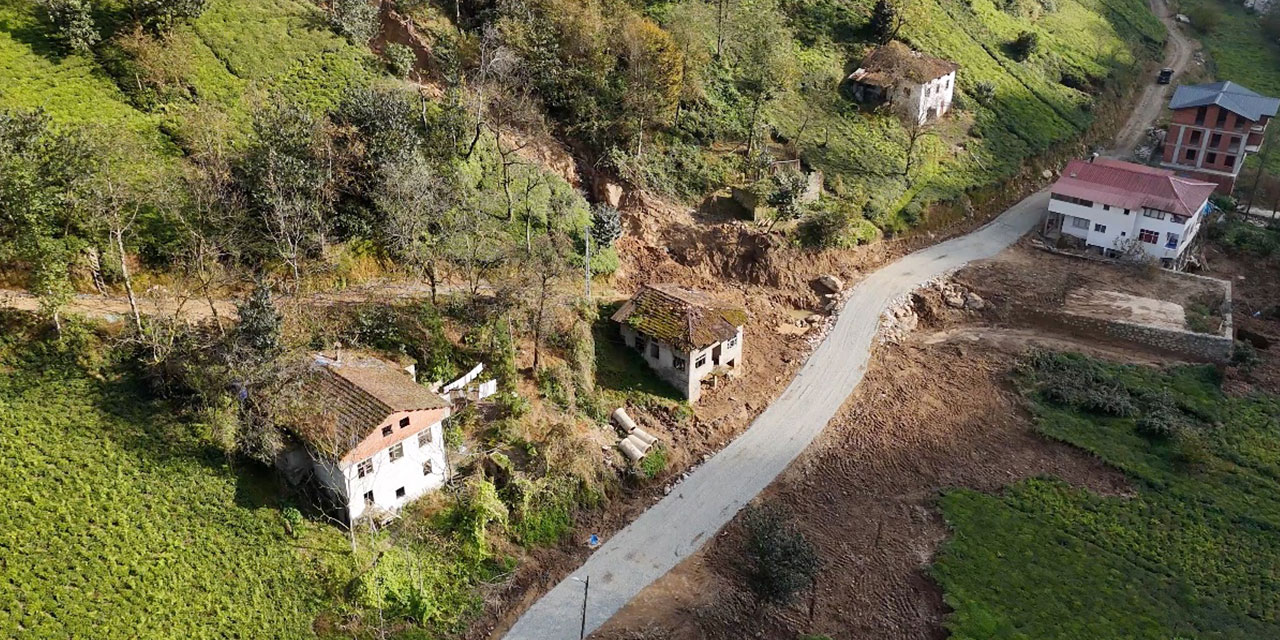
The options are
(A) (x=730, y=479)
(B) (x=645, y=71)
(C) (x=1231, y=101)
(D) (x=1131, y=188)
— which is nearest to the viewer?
(A) (x=730, y=479)

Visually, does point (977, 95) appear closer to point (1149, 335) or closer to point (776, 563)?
point (1149, 335)

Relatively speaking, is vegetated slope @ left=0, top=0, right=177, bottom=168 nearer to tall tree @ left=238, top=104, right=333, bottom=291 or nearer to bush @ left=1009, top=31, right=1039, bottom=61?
tall tree @ left=238, top=104, right=333, bottom=291

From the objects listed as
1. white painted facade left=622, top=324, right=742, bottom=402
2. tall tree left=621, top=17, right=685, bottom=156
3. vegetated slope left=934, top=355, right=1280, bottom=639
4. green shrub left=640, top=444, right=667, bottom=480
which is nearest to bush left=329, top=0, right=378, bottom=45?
tall tree left=621, top=17, right=685, bottom=156

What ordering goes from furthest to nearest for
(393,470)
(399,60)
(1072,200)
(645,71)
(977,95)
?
(977,95) → (1072,200) → (645,71) → (399,60) → (393,470)

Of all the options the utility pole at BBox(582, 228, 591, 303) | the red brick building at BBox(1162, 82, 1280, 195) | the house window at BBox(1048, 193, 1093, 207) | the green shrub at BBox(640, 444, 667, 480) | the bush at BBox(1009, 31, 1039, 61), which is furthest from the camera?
the bush at BBox(1009, 31, 1039, 61)

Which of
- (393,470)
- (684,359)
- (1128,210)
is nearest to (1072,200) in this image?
(1128,210)

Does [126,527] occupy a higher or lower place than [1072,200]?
lower

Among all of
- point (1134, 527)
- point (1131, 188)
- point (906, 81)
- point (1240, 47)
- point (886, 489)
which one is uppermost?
point (1240, 47)

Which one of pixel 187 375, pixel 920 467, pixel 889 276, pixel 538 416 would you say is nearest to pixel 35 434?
pixel 187 375
